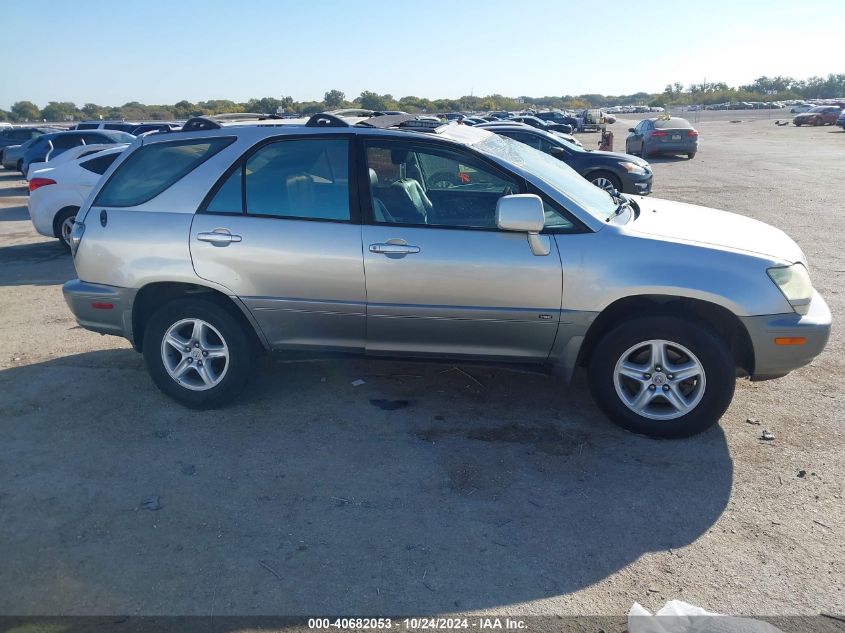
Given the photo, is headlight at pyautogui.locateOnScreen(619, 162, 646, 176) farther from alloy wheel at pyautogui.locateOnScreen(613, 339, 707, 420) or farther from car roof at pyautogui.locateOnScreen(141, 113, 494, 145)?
alloy wheel at pyautogui.locateOnScreen(613, 339, 707, 420)

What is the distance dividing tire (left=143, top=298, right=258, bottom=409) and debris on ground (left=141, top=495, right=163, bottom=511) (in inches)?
42.7

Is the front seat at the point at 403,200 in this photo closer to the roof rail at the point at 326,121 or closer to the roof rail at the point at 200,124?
the roof rail at the point at 326,121

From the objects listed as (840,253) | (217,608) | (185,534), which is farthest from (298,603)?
(840,253)

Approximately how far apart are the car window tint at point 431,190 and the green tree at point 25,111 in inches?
3548

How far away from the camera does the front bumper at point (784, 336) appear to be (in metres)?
3.97

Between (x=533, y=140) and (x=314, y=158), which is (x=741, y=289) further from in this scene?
(x=533, y=140)

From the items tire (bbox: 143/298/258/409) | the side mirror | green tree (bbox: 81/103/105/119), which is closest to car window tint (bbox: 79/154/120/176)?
tire (bbox: 143/298/258/409)

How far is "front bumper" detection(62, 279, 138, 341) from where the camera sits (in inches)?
184

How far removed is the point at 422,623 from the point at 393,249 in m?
2.23

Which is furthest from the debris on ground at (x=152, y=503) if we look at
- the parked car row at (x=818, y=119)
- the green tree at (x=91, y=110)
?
the green tree at (x=91, y=110)

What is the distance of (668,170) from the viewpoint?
69.5 ft

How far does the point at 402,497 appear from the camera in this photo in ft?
12.0

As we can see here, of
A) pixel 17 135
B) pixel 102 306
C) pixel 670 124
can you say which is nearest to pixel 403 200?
pixel 102 306

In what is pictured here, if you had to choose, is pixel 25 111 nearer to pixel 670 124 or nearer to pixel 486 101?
pixel 486 101
